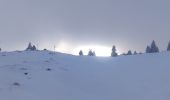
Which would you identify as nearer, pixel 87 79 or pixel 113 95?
pixel 113 95

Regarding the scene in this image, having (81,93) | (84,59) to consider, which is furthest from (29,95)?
(84,59)

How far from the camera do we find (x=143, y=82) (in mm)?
44969

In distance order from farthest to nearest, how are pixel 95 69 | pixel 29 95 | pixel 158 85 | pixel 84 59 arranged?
pixel 84 59
pixel 95 69
pixel 158 85
pixel 29 95

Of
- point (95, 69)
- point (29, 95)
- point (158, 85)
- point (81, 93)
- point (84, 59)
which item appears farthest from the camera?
point (84, 59)

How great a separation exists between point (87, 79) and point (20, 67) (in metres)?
6.55

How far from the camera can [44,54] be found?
56.2 meters

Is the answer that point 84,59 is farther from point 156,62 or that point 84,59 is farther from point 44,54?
point 156,62

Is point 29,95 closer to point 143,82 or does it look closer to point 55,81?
point 55,81

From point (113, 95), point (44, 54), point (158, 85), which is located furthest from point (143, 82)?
point (44, 54)

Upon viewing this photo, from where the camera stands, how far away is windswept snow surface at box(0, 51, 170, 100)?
39.9 m

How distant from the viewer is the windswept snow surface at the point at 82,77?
1571 inches

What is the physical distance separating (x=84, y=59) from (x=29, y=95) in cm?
1807

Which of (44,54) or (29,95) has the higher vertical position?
(44,54)

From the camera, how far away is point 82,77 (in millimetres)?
46125
